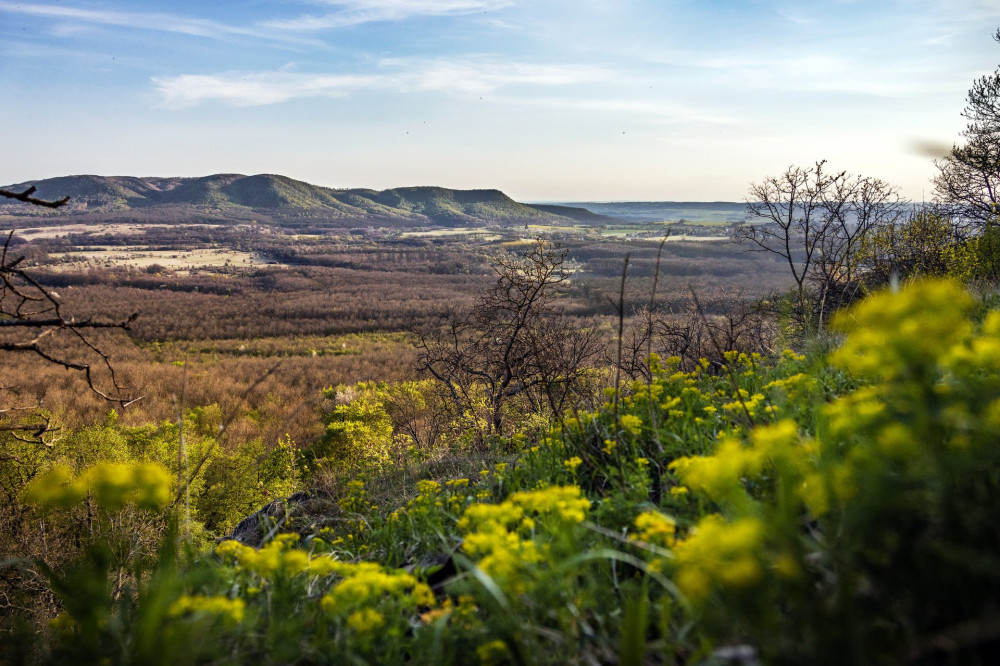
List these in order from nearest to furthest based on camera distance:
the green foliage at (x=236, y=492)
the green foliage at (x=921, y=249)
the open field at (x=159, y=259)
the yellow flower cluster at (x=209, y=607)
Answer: the yellow flower cluster at (x=209, y=607) < the green foliage at (x=921, y=249) < the green foliage at (x=236, y=492) < the open field at (x=159, y=259)

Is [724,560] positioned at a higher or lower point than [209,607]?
higher

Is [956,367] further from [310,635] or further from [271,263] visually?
[271,263]

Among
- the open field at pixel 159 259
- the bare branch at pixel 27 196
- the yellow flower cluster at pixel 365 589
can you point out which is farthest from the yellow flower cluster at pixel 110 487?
the open field at pixel 159 259

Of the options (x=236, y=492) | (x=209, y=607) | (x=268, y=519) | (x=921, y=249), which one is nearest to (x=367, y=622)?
(x=209, y=607)

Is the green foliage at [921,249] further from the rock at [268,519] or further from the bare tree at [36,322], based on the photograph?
the bare tree at [36,322]

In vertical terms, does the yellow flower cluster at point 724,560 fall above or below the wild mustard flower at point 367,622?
above

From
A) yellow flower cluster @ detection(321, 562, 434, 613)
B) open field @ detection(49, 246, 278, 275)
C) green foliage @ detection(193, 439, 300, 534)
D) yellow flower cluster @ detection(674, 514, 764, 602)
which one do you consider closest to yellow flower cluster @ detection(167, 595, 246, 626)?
yellow flower cluster @ detection(321, 562, 434, 613)

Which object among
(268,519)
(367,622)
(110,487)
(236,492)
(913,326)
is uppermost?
(913,326)

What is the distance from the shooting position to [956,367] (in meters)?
1.32

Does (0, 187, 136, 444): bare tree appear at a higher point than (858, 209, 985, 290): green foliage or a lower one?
lower

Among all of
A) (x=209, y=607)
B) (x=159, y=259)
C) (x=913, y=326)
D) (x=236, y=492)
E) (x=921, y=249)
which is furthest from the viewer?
(x=159, y=259)

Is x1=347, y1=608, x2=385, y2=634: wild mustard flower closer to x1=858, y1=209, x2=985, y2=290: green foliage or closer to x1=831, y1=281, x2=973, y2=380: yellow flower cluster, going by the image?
x1=831, y1=281, x2=973, y2=380: yellow flower cluster

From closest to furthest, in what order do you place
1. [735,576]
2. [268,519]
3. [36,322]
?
[735,576] < [36,322] < [268,519]

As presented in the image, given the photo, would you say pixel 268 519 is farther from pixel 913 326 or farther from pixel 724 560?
pixel 913 326
